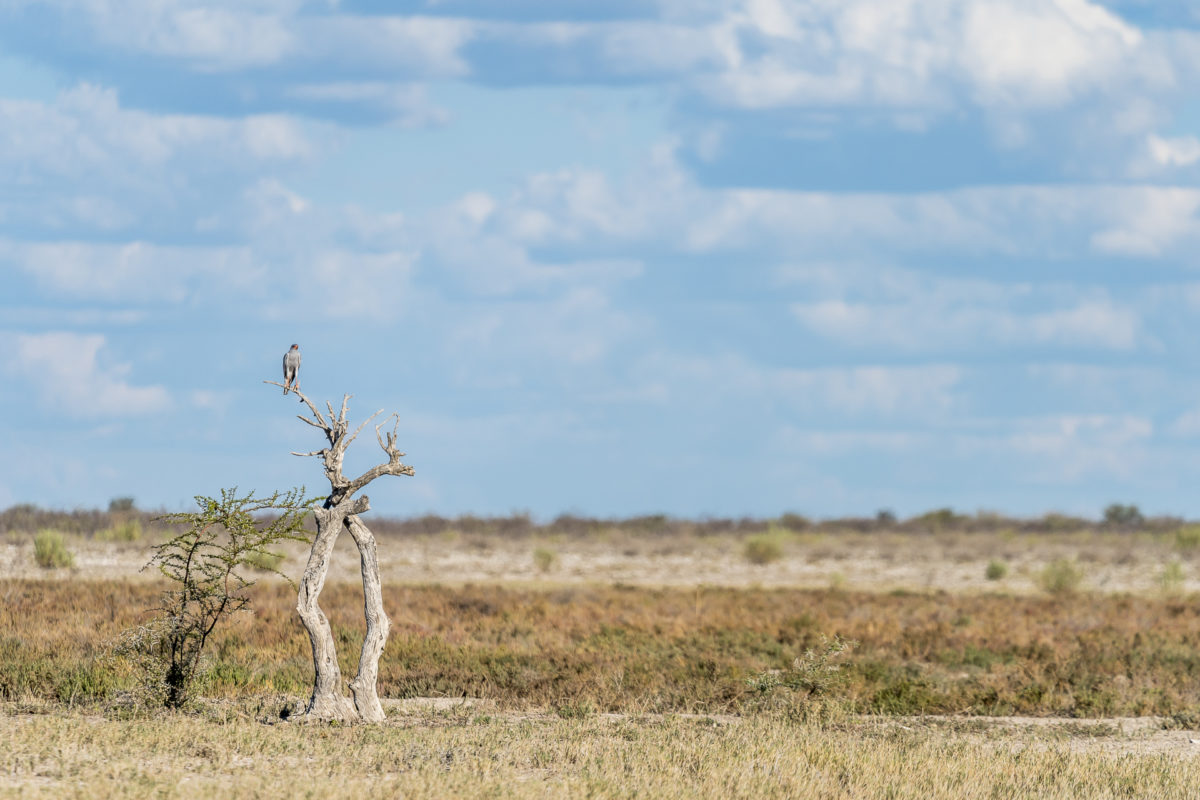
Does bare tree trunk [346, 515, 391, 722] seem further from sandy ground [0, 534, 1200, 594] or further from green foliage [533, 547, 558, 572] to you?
green foliage [533, 547, 558, 572]

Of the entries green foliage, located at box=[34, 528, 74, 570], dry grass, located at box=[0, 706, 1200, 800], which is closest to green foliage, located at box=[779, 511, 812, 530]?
green foliage, located at box=[34, 528, 74, 570]

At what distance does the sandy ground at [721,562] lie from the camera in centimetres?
4228

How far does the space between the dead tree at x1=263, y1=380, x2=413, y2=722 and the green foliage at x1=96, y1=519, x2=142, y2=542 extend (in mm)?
32417

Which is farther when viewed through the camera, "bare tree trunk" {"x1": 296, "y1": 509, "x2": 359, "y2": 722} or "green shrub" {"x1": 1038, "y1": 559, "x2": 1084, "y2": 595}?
"green shrub" {"x1": 1038, "y1": 559, "x2": 1084, "y2": 595}

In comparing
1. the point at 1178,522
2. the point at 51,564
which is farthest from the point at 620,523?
the point at 51,564

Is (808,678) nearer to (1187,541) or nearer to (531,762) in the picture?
(531,762)

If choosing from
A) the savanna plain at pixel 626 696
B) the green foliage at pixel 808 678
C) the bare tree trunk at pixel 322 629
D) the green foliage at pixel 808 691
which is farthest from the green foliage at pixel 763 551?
the bare tree trunk at pixel 322 629

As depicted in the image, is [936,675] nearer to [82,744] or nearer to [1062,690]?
[1062,690]

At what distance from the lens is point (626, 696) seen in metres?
18.2

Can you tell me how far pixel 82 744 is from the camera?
491 inches

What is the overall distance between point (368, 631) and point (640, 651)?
7920mm

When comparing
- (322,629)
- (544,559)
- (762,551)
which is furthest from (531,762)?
(762,551)

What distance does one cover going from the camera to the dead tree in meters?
14.3

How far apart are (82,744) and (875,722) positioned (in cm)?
980
